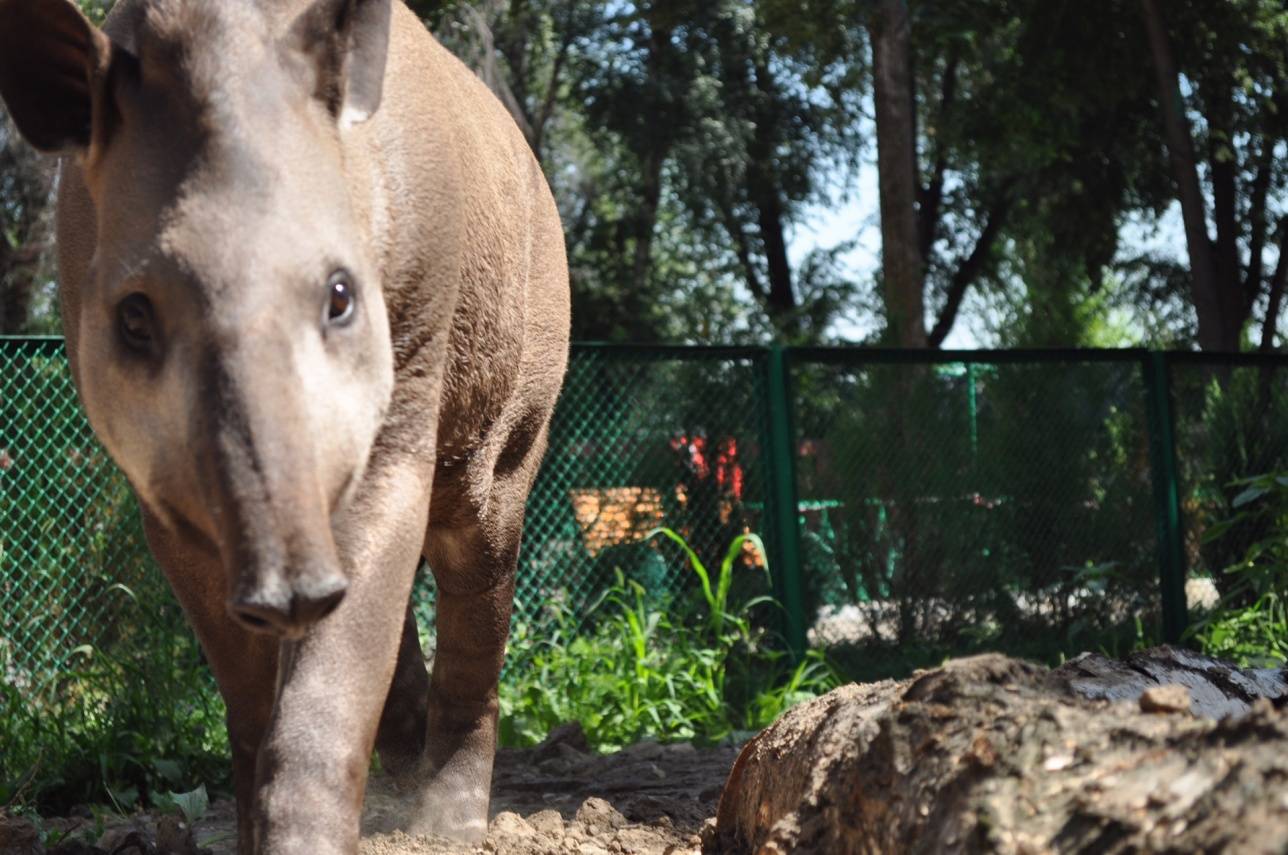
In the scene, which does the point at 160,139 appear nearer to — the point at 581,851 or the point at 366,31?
the point at 366,31

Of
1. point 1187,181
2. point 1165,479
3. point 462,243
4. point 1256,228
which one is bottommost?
point 1165,479

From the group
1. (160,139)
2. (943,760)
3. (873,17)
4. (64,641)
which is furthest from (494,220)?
(873,17)

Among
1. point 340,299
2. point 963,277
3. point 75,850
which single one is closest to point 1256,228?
point 963,277

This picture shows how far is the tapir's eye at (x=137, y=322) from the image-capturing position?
2332 mm

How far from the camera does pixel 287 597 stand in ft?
6.51

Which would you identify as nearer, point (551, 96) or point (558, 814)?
point (558, 814)

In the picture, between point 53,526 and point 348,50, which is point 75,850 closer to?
point 348,50

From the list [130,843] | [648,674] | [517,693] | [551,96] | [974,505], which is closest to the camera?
[130,843]

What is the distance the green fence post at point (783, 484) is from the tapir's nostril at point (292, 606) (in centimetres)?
526

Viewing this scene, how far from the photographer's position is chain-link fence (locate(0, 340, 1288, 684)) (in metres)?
5.76

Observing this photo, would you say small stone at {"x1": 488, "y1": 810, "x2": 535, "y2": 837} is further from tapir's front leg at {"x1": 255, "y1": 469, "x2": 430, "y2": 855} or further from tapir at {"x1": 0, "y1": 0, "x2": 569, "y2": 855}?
tapir's front leg at {"x1": 255, "y1": 469, "x2": 430, "y2": 855}

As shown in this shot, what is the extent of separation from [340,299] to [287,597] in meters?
0.65

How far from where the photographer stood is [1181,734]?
1.87 metres

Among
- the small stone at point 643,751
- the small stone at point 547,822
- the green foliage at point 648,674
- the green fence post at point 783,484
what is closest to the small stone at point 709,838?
the small stone at point 547,822
